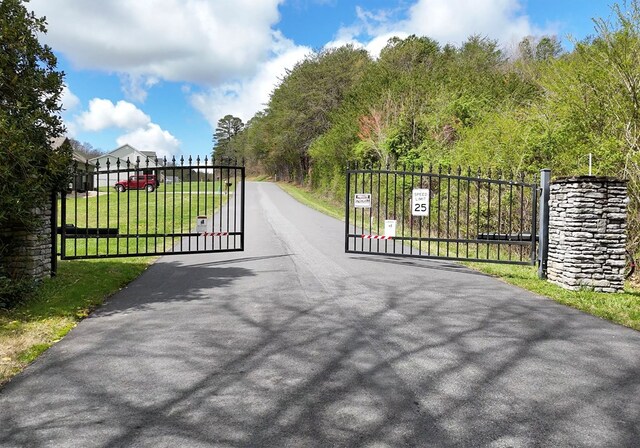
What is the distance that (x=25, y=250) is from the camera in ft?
22.4

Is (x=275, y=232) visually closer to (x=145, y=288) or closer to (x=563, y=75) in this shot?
(x=145, y=288)

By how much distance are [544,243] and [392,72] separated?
24596 millimetres

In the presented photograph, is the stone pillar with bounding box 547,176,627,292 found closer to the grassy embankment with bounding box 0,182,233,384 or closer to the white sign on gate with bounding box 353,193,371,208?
the white sign on gate with bounding box 353,193,371,208

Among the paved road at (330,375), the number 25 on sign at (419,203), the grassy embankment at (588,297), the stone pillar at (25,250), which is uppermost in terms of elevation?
the number 25 on sign at (419,203)

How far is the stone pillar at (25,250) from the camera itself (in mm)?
6648

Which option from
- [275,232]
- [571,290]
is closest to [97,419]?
[571,290]

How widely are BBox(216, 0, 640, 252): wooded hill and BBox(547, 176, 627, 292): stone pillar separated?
1843mm

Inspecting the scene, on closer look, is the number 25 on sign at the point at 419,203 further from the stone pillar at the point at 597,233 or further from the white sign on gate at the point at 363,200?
the stone pillar at the point at 597,233

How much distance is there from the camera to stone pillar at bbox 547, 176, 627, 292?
741 cm

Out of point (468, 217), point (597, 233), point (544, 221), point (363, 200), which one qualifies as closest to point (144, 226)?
point (363, 200)

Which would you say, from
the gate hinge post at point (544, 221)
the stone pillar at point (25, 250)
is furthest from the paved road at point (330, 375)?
the gate hinge post at point (544, 221)

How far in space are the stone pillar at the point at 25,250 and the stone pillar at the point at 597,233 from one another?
8410 mm

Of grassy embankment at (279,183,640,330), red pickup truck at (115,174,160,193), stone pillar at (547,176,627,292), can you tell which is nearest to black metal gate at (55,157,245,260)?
red pickup truck at (115,174,160,193)

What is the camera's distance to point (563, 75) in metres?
10.8
